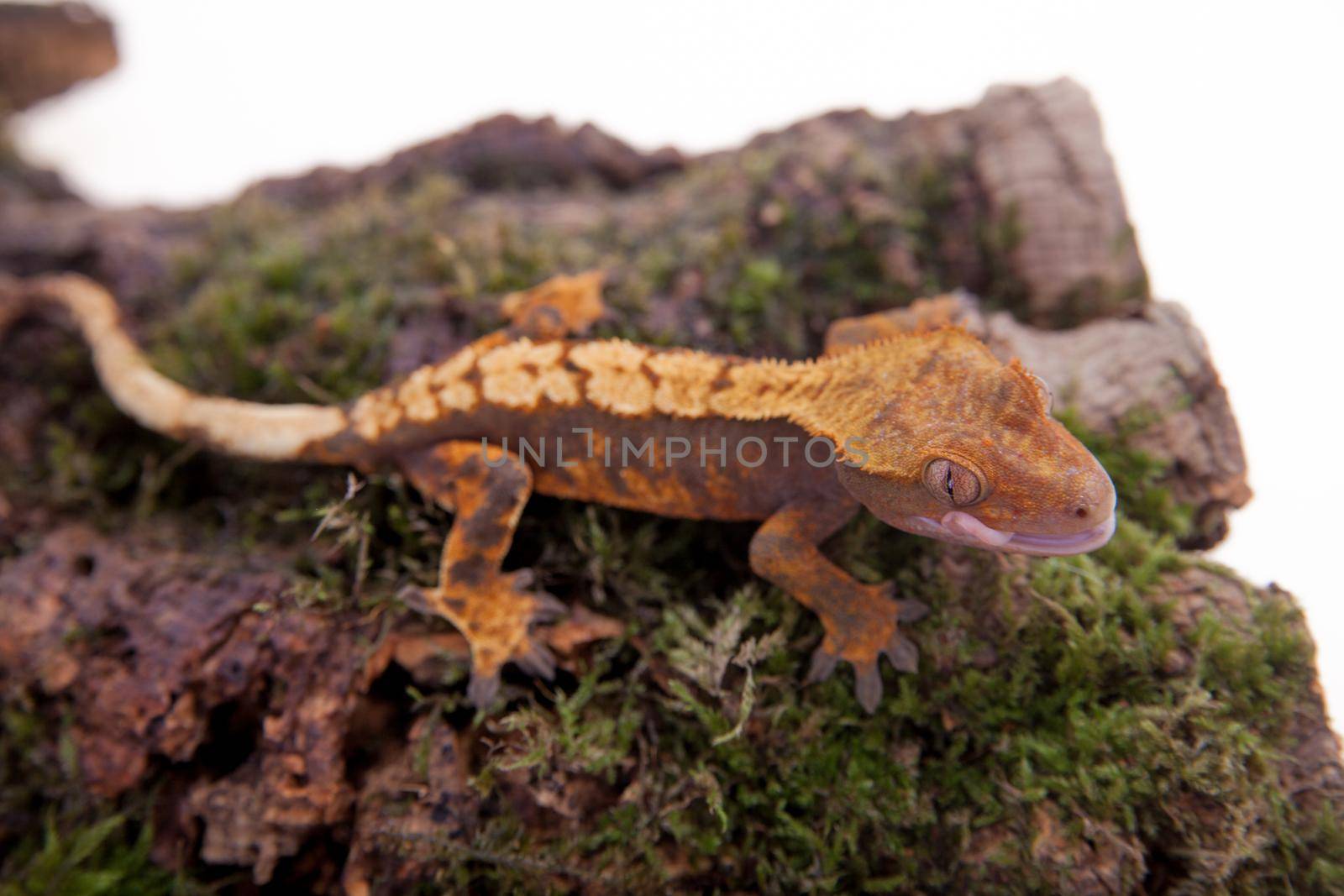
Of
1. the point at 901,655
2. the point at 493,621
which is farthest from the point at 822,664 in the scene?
the point at 493,621

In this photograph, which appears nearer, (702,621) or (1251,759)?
(1251,759)

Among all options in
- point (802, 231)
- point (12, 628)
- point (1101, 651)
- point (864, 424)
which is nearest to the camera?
point (864, 424)

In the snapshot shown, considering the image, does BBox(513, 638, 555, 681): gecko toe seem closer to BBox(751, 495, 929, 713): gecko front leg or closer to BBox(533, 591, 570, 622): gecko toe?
BBox(533, 591, 570, 622): gecko toe

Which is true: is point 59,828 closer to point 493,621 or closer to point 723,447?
point 493,621

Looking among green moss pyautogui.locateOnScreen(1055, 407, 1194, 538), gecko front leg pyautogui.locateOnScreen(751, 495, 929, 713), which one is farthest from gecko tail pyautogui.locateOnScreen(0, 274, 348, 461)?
green moss pyautogui.locateOnScreen(1055, 407, 1194, 538)

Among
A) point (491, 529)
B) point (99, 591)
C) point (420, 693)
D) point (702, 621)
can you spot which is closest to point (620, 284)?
point (491, 529)

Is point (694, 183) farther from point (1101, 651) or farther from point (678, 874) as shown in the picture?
point (678, 874)

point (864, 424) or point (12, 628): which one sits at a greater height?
point (864, 424)
